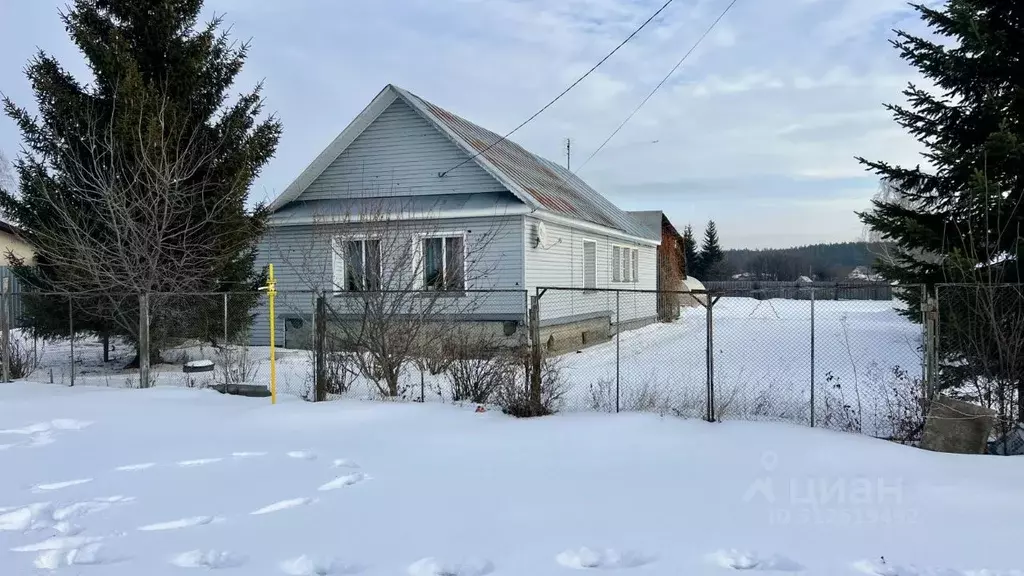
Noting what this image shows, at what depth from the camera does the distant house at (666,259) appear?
26609 millimetres

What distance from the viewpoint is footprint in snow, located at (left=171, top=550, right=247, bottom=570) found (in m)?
3.96

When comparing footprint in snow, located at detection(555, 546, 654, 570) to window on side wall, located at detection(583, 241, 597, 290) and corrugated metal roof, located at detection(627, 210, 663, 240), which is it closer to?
window on side wall, located at detection(583, 241, 597, 290)

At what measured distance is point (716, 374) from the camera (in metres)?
12.1

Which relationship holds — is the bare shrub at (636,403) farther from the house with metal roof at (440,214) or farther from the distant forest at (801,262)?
the distant forest at (801,262)

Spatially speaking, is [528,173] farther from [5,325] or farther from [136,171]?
[5,325]

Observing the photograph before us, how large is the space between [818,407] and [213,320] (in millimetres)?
Answer: 11303

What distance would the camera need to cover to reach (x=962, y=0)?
7.43 metres

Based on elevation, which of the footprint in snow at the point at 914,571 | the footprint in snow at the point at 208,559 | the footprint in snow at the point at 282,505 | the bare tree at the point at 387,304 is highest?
the bare tree at the point at 387,304

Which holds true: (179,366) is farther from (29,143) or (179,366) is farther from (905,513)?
(905,513)

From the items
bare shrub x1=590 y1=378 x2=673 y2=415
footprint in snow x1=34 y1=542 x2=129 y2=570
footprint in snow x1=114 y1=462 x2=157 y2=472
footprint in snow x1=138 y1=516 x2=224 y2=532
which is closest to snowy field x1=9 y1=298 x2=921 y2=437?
bare shrub x1=590 y1=378 x2=673 y2=415

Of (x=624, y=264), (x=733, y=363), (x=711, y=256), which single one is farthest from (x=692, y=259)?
(x=733, y=363)

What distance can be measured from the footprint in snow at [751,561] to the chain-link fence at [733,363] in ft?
10.5

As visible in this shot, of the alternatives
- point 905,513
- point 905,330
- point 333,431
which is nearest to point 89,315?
point 333,431

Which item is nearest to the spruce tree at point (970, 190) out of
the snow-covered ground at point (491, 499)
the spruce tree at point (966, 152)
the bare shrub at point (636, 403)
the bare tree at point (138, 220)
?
the spruce tree at point (966, 152)
